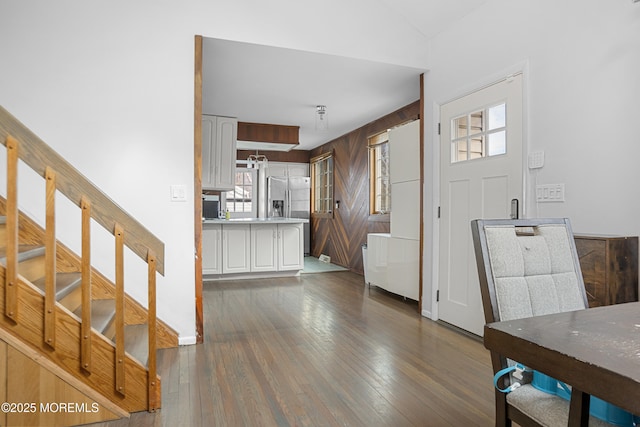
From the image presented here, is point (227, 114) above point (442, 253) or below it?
above

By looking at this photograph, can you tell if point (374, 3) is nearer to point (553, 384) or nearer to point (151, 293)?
point (151, 293)

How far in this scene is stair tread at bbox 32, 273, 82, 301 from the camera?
6.29 ft

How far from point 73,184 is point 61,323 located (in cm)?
65

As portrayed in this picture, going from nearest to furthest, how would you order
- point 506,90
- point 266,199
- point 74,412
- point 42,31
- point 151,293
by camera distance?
1. point 74,412
2. point 151,293
3. point 42,31
4. point 506,90
5. point 266,199

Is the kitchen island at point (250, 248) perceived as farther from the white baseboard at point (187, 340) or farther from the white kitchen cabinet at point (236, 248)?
the white baseboard at point (187, 340)

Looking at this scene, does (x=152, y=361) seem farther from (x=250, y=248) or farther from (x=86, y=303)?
(x=250, y=248)

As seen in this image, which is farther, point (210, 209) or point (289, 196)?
point (289, 196)

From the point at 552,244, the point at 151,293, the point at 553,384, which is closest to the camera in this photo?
the point at 553,384

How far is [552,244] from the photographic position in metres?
1.39

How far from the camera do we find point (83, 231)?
1.75 m

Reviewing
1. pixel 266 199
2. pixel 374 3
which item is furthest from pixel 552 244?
pixel 266 199

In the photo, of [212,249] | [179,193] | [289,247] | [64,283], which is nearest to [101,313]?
[64,283]

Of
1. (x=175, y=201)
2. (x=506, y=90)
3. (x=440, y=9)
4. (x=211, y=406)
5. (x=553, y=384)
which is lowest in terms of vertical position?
(x=211, y=406)

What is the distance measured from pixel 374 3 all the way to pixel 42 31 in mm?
2687
